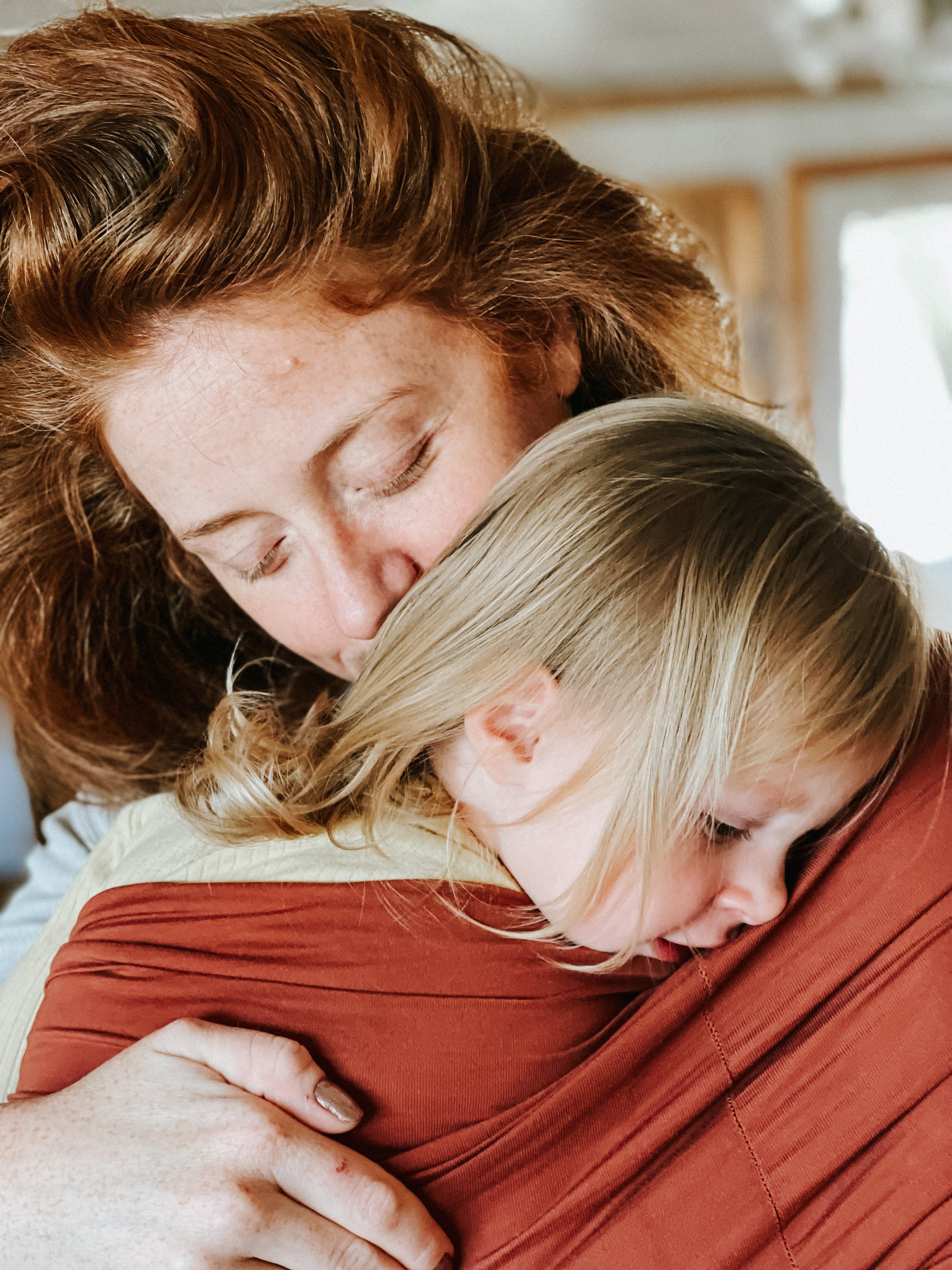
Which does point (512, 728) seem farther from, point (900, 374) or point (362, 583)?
point (900, 374)

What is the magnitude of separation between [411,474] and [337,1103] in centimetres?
49

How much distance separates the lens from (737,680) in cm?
91

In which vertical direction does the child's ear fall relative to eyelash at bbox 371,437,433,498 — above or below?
below

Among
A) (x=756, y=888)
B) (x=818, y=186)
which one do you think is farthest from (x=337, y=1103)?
(x=818, y=186)

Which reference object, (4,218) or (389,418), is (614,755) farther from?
(4,218)

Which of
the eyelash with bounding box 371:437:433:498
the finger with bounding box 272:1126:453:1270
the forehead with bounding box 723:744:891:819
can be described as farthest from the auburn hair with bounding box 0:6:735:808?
the finger with bounding box 272:1126:453:1270

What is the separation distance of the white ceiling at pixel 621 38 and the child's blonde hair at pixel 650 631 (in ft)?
10.8

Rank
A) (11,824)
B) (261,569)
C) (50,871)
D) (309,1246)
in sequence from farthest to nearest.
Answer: (11,824)
(50,871)
(261,569)
(309,1246)

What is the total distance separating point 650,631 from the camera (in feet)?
3.04

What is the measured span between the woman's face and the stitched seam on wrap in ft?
1.31

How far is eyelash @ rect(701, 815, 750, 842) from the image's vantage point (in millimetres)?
924

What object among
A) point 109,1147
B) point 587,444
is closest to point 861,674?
point 587,444

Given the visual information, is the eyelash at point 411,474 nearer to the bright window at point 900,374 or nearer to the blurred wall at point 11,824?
the blurred wall at point 11,824

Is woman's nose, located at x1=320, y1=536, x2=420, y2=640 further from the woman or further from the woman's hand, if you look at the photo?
the woman's hand
